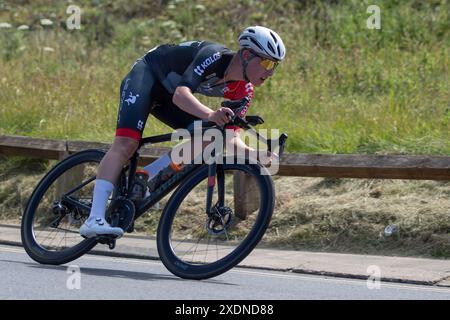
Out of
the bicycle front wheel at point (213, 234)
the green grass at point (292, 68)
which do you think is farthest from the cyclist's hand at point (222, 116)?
the green grass at point (292, 68)

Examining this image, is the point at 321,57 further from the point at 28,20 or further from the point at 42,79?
the point at 28,20

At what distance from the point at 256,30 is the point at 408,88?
218 inches

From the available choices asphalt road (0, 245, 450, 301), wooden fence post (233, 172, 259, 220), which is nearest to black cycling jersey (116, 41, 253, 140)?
asphalt road (0, 245, 450, 301)

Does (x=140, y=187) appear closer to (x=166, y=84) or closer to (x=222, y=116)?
(x=166, y=84)

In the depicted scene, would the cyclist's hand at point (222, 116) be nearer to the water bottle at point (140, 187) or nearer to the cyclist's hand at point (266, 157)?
the cyclist's hand at point (266, 157)

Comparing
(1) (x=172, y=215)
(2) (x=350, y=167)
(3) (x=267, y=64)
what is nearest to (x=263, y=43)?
(3) (x=267, y=64)

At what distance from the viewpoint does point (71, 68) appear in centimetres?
1577

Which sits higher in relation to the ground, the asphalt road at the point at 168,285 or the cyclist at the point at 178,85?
the cyclist at the point at 178,85

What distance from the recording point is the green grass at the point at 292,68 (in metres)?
11.3

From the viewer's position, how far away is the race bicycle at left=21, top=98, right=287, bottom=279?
726 cm

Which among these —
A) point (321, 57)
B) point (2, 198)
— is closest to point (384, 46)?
point (321, 57)

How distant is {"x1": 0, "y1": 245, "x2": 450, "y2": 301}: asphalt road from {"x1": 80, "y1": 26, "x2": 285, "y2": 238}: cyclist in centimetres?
40

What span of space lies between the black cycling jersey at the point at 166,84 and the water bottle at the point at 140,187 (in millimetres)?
272

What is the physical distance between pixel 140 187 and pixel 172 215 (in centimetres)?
42
